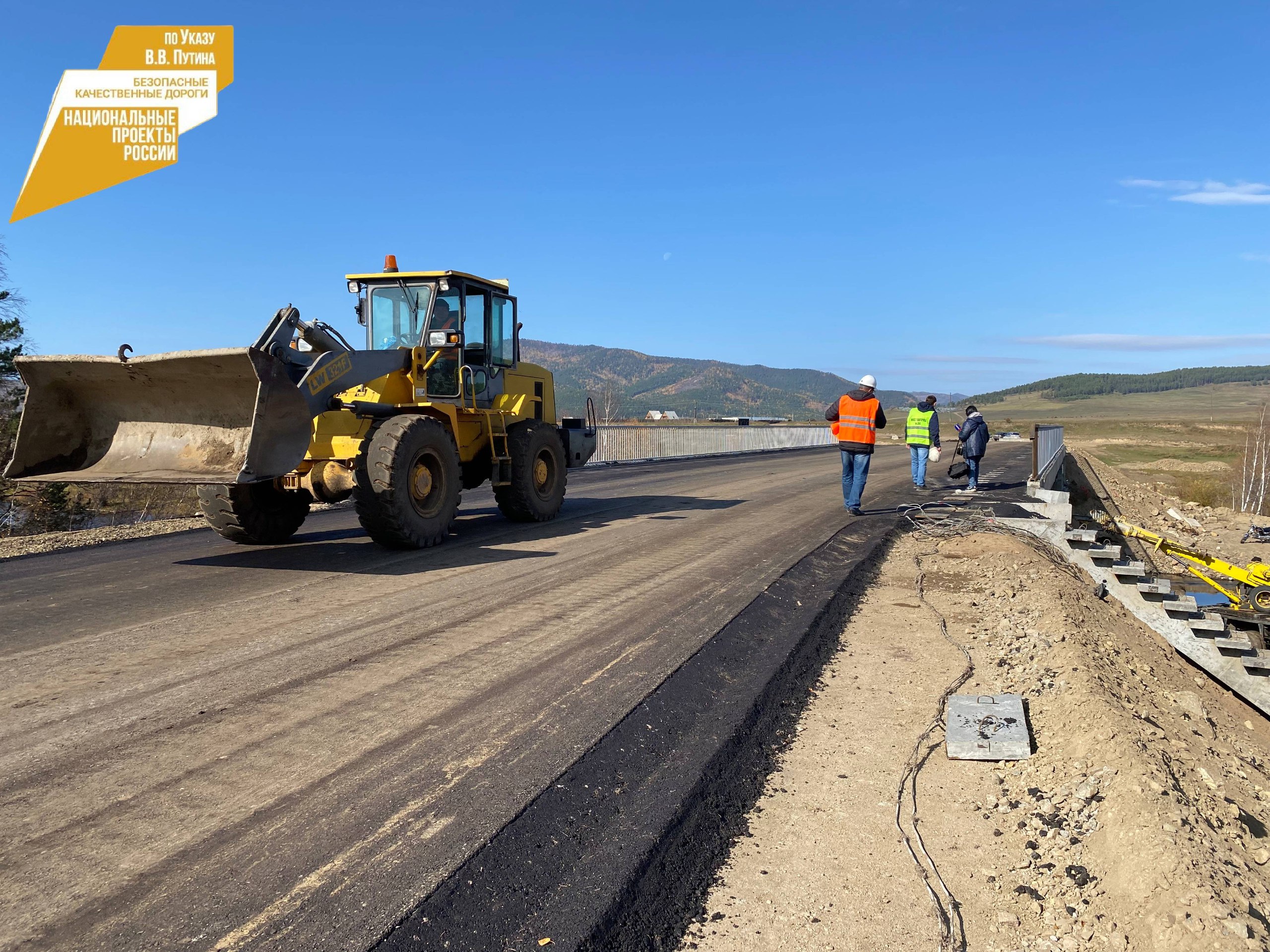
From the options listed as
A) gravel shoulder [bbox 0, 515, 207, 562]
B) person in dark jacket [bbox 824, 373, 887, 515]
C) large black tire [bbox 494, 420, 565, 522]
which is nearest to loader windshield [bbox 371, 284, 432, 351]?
large black tire [bbox 494, 420, 565, 522]

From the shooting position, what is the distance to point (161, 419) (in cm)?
744

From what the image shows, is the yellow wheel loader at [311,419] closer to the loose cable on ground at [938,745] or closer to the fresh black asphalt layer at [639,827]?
the fresh black asphalt layer at [639,827]

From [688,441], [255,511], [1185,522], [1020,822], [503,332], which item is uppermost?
[503,332]

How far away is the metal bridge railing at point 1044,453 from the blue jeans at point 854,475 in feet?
9.72

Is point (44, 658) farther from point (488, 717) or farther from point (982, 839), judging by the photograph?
point (982, 839)

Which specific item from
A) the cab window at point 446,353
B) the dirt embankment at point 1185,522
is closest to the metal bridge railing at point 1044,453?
the dirt embankment at point 1185,522

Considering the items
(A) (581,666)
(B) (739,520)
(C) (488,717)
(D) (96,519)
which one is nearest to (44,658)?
(C) (488,717)

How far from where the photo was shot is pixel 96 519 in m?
14.9

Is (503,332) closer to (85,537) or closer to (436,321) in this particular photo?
(436,321)

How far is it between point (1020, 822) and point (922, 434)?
39.3ft

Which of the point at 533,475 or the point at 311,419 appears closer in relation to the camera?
the point at 311,419

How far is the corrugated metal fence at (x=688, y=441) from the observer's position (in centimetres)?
2855

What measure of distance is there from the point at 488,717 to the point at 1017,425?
106797mm

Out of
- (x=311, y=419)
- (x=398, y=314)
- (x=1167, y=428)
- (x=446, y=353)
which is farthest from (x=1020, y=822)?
(x=1167, y=428)
